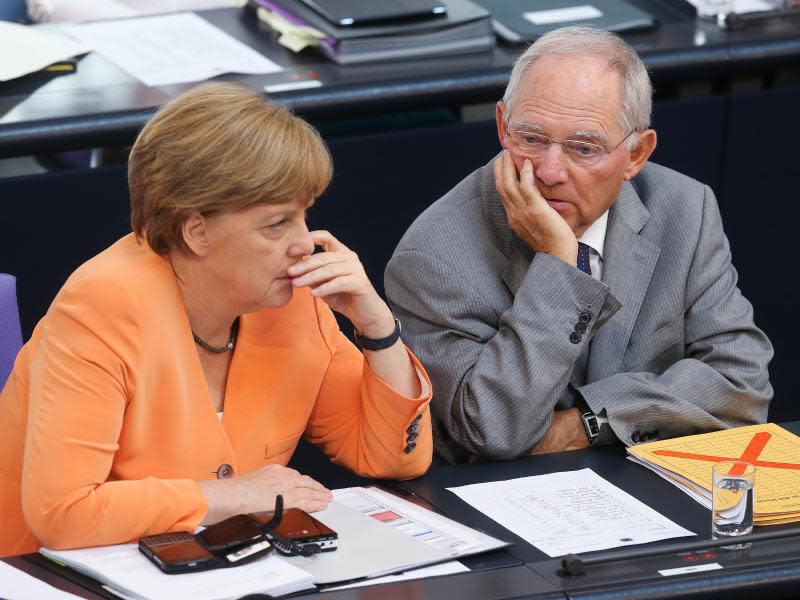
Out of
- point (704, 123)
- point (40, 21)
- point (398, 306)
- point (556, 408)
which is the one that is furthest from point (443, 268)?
point (40, 21)

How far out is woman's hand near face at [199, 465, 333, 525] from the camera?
206cm

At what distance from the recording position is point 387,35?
11.6ft

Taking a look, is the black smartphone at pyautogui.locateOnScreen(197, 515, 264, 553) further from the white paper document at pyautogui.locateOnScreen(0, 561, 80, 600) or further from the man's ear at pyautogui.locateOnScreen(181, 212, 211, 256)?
the man's ear at pyautogui.locateOnScreen(181, 212, 211, 256)

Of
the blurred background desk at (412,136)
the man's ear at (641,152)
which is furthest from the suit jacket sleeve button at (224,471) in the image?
the blurred background desk at (412,136)

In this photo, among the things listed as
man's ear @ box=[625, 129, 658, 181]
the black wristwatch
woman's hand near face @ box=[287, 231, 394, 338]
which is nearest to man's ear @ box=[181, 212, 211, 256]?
woman's hand near face @ box=[287, 231, 394, 338]

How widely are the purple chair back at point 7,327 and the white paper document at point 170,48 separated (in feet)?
3.23

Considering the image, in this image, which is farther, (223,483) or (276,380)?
(276,380)

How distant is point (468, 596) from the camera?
6.15 ft

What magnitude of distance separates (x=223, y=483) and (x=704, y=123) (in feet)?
6.61

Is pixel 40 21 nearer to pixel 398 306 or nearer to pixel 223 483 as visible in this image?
pixel 398 306

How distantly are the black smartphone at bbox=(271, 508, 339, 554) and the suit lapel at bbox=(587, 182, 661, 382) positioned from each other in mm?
827

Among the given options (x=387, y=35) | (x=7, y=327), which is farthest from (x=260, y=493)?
(x=387, y=35)

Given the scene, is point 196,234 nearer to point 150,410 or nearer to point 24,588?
point 150,410

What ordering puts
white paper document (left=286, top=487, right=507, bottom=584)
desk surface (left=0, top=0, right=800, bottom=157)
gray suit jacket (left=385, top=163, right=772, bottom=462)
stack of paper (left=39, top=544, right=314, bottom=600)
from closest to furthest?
→ stack of paper (left=39, top=544, right=314, bottom=600)
white paper document (left=286, top=487, right=507, bottom=584)
gray suit jacket (left=385, top=163, right=772, bottom=462)
desk surface (left=0, top=0, right=800, bottom=157)
